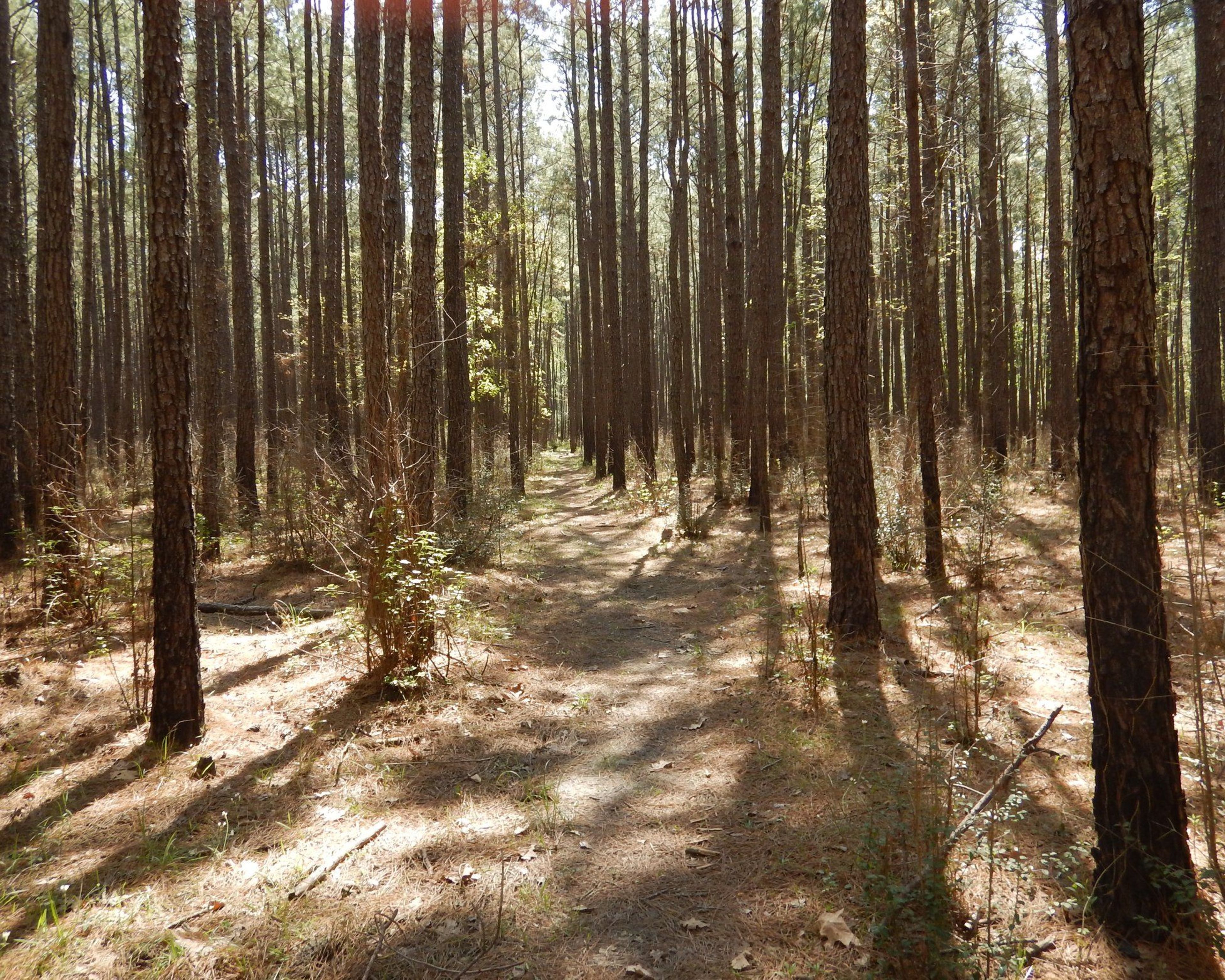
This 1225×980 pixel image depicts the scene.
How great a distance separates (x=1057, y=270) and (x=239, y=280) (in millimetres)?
14336

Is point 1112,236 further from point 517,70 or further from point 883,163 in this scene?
point 517,70

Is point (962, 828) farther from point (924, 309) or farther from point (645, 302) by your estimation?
point (645, 302)

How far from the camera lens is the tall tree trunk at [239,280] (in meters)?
11.4

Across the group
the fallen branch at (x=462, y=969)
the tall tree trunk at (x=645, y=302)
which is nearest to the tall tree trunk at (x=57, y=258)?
the fallen branch at (x=462, y=969)

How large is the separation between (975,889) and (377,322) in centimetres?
626

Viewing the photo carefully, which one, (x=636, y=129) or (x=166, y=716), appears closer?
(x=166, y=716)

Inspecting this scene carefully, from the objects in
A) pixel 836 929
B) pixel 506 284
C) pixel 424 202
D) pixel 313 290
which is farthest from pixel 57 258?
pixel 506 284

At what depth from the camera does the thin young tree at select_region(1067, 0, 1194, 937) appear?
249 centimetres

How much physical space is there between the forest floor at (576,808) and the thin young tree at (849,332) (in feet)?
1.97

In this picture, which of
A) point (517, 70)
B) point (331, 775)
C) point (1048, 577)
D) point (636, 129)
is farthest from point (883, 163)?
point (331, 775)

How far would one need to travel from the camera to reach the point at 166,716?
412 centimetres

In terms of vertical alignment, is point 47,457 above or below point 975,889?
above

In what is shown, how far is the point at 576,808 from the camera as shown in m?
3.67

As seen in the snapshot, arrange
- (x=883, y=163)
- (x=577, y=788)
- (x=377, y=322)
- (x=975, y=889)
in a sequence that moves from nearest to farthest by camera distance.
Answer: (x=975, y=889)
(x=577, y=788)
(x=377, y=322)
(x=883, y=163)
